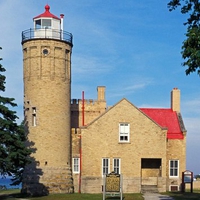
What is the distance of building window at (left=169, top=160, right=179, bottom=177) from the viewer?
46219 millimetres

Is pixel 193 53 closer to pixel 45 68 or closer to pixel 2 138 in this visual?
pixel 2 138

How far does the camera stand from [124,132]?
4516 cm

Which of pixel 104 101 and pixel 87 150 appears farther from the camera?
pixel 104 101

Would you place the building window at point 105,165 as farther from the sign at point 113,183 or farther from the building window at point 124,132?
the sign at point 113,183

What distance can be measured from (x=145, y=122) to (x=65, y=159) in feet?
24.8

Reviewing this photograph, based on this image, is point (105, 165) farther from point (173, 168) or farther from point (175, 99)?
point (175, 99)

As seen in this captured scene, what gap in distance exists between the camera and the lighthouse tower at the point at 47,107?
4275 centimetres

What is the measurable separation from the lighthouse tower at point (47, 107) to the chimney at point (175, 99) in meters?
10.9

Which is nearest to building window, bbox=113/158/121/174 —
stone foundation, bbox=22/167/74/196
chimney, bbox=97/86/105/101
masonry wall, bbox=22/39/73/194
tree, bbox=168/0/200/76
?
masonry wall, bbox=22/39/73/194

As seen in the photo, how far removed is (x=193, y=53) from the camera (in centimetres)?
1977

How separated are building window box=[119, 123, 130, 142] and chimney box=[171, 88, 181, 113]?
6650 mm

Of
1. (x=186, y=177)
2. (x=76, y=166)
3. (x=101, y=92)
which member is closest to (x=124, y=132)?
(x=76, y=166)

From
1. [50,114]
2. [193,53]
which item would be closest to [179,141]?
[50,114]

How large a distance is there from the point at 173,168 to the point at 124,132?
5.58 meters
